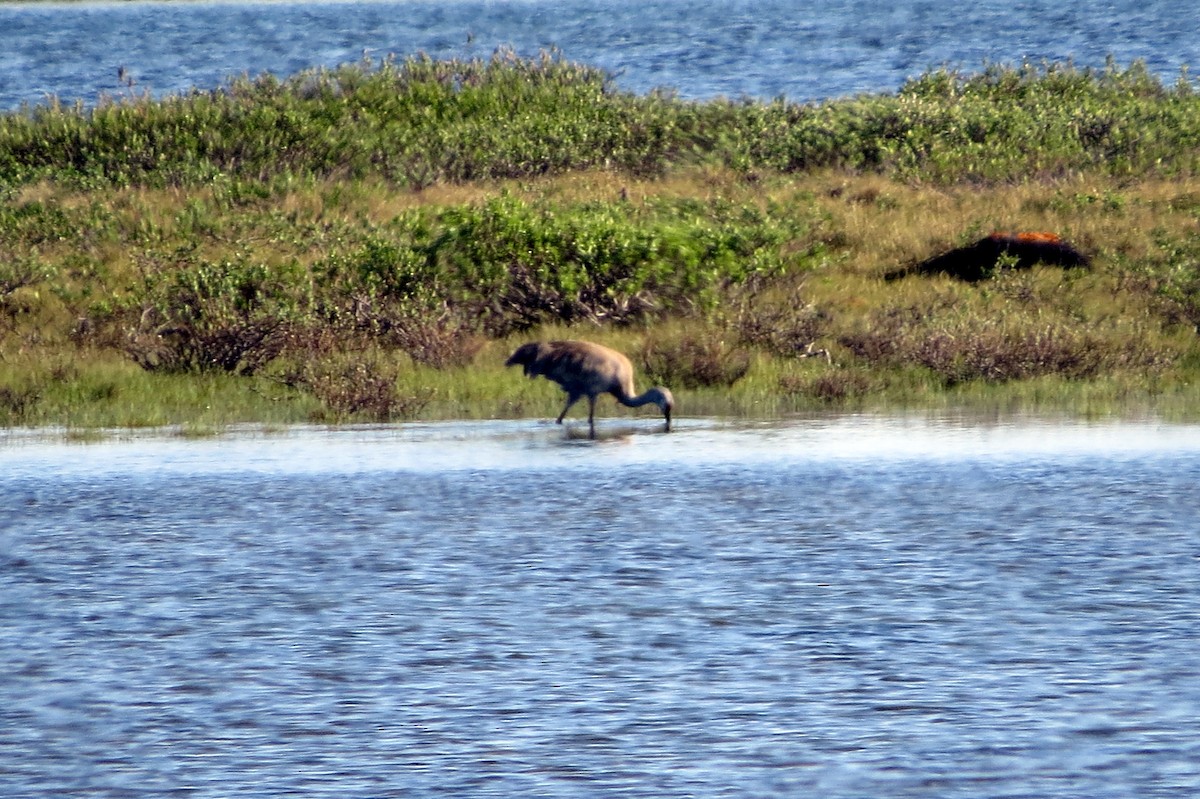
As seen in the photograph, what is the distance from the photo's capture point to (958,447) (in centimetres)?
1608

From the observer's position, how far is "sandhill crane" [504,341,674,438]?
1756 cm

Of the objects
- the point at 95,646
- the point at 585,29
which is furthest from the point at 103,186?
the point at 585,29

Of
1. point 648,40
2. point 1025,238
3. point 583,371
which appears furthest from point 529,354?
point 648,40

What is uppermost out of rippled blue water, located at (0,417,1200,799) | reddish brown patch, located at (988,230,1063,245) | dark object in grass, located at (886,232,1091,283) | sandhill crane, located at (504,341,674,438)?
reddish brown patch, located at (988,230,1063,245)

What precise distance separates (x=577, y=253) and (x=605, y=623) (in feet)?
50.6

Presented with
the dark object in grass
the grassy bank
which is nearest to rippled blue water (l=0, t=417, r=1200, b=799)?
the grassy bank

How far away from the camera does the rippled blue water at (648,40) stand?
72500 millimetres

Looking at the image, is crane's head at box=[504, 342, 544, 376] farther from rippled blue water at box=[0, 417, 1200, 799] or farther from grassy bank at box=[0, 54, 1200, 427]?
rippled blue water at box=[0, 417, 1200, 799]

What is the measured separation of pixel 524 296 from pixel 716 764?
57.9 feet

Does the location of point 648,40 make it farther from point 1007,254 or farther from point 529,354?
point 529,354

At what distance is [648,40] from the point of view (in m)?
90.8

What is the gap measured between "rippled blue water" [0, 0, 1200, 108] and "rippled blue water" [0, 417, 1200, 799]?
154ft

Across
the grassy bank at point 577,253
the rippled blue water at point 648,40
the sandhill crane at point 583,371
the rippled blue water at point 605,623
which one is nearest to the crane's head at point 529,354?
the sandhill crane at point 583,371

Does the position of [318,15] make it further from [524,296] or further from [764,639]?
[764,639]
